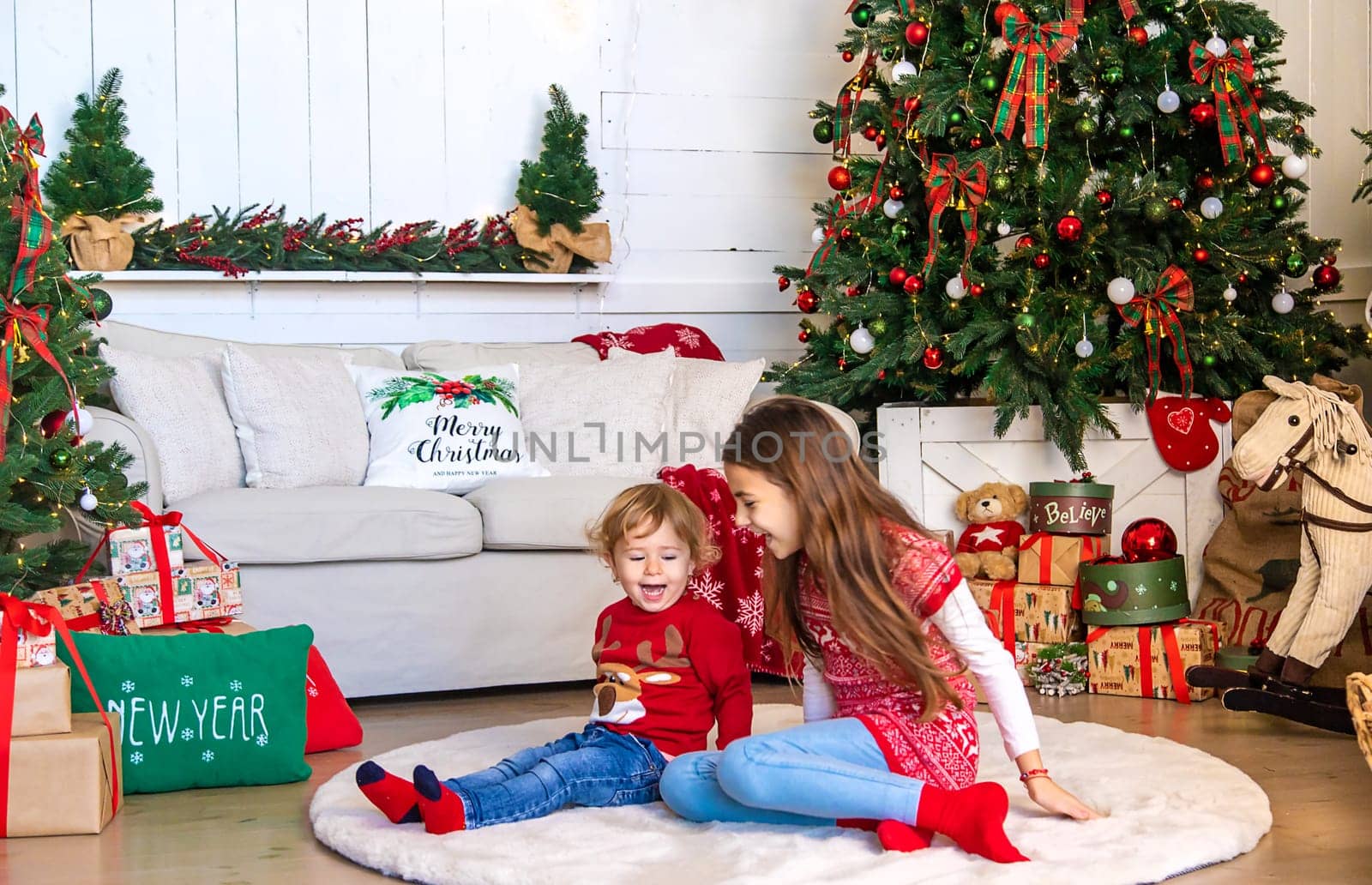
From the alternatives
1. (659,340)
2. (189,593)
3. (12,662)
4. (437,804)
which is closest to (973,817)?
(437,804)

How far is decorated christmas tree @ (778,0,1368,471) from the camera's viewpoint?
3303 mm

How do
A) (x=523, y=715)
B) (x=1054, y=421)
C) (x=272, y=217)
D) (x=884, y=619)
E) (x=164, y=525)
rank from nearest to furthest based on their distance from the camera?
1. (x=884, y=619)
2. (x=164, y=525)
3. (x=523, y=715)
4. (x=1054, y=421)
5. (x=272, y=217)

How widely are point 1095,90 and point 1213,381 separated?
2.61 ft

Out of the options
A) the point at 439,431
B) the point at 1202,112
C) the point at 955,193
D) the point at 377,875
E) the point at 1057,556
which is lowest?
the point at 377,875

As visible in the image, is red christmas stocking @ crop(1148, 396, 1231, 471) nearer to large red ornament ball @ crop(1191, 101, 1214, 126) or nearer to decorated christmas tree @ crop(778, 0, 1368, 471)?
decorated christmas tree @ crop(778, 0, 1368, 471)

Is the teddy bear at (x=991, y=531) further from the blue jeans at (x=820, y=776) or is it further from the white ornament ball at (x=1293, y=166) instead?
the blue jeans at (x=820, y=776)

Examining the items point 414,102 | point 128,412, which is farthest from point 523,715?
point 414,102

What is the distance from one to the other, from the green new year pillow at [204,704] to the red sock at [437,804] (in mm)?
555

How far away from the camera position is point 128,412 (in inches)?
119

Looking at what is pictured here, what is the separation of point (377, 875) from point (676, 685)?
0.54m

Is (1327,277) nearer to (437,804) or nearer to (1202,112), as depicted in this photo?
(1202,112)

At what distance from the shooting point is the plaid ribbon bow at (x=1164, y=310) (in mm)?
3312

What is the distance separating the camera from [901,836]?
1.76m

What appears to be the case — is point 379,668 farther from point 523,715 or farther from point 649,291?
point 649,291
